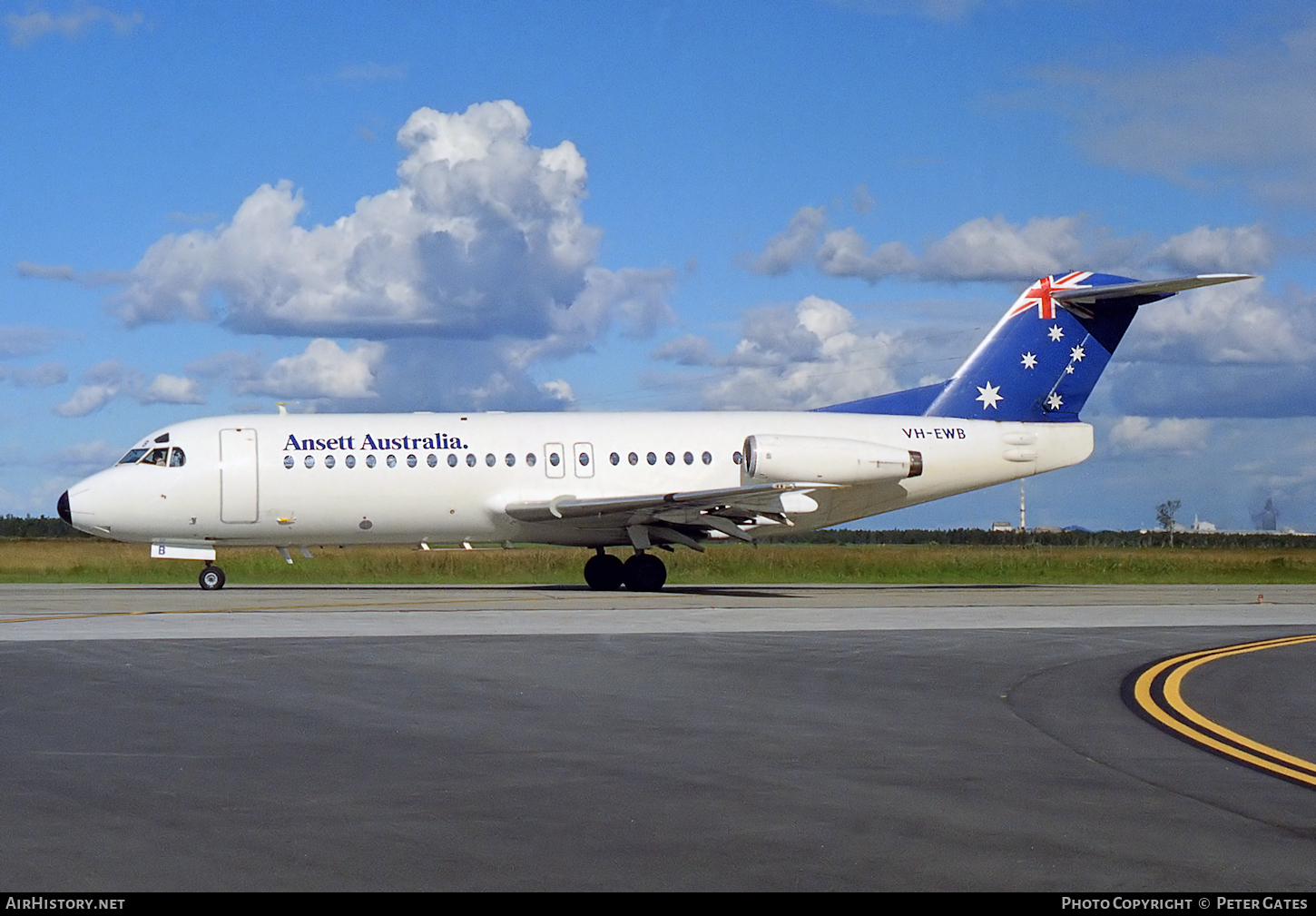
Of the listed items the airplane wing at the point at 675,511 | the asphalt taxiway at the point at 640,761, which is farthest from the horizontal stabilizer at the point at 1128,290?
the asphalt taxiway at the point at 640,761

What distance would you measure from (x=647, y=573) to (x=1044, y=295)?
36.6ft

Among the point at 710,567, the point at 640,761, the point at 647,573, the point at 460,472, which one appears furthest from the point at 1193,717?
the point at 710,567

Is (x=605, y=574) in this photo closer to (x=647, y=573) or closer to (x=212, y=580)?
(x=647, y=573)

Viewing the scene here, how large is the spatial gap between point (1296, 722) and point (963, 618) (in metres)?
10.1

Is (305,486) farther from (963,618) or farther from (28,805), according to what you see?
(28,805)

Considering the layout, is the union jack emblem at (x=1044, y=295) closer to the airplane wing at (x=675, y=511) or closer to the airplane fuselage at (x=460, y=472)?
the airplane fuselage at (x=460, y=472)

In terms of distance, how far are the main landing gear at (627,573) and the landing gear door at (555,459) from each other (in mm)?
2192

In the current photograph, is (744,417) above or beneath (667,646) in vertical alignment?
above

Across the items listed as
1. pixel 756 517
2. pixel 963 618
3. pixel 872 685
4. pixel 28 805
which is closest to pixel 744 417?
pixel 756 517

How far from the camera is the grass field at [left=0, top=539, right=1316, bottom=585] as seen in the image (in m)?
37.0

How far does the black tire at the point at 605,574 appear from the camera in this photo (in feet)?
104

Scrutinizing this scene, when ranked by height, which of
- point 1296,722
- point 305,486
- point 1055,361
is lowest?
point 1296,722

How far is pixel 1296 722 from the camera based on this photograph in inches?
435
